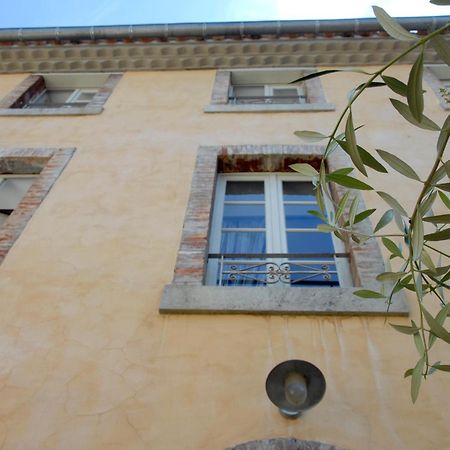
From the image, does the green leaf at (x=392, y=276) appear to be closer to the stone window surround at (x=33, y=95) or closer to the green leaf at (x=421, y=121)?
the green leaf at (x=421, y=121)

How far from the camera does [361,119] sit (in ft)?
20.2

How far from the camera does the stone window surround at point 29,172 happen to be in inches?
175

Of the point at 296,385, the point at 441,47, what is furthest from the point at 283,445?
the point at 441,47

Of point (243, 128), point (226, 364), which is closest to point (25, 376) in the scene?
point (226, 364)

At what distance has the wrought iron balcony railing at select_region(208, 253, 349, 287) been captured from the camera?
3.96m

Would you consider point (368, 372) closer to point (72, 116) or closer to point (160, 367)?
point (160, 367)

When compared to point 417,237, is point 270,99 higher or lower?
higher

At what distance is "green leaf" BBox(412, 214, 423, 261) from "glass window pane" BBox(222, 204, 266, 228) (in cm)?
314

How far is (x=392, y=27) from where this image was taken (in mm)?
1554

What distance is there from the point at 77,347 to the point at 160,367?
0.68 metres

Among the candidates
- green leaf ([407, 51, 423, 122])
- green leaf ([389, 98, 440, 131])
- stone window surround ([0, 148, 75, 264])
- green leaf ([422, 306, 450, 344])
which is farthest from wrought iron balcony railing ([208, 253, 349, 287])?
green leaf ([407, 51, 423, 122])

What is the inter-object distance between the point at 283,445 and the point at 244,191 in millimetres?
3265

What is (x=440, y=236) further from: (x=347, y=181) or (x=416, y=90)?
(x=416, y=90)

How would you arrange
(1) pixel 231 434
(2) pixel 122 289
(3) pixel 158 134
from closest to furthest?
(1) pixel 231 434 → (2) pixel 122 289 → (3) pixel 158 134
